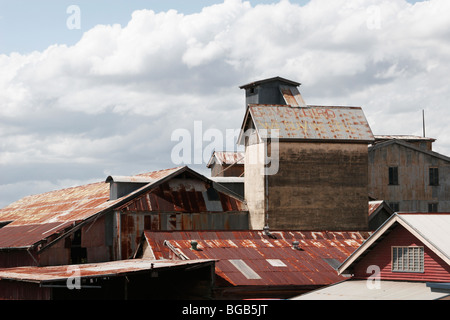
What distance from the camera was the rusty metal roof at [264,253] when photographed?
3716 cm

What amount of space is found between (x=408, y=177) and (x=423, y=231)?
3684 cm

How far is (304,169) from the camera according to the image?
52.2 meters

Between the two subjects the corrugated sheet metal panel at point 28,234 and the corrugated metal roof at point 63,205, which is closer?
the corrugated sheet metal panel at point 28,234

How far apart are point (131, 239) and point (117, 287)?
7268 millimetres

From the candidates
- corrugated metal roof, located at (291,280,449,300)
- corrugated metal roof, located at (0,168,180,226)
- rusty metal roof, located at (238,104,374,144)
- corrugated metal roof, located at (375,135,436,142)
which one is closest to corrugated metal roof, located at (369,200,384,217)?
rusty metal roof, located at (238,104,374,144)

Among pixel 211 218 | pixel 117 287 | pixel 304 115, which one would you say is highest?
pixel 304 115

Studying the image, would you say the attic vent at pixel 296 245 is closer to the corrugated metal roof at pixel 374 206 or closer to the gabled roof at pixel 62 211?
the gabled roof at pixel 62 211

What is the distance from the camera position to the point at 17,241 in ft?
163

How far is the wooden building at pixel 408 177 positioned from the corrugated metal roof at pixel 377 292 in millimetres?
33261

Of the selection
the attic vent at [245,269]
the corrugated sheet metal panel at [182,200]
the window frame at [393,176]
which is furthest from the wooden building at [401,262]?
the window frame at [393,176]

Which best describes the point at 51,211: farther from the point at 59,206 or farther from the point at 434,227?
the point at 434,227

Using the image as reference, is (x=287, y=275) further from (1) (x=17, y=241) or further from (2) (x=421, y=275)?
(1) (x=17, y=241)
